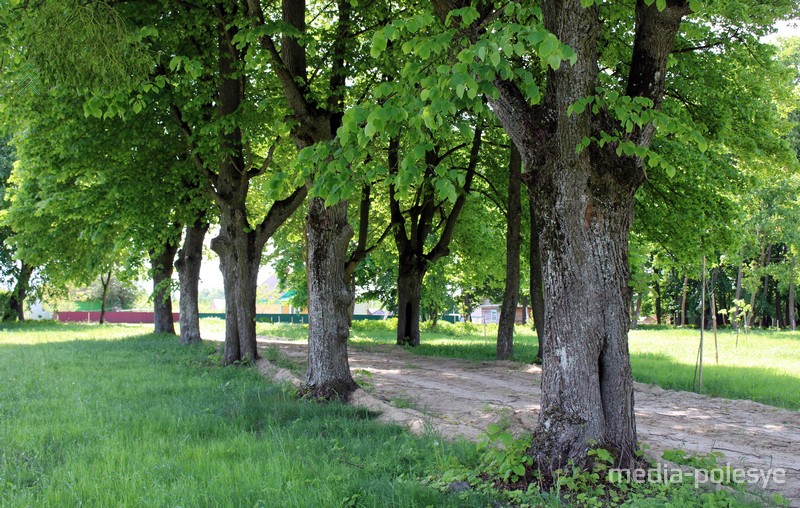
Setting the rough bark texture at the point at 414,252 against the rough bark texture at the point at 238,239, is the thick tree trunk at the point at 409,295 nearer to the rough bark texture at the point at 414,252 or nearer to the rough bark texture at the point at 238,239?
the rough bark texture at the point at 414,252

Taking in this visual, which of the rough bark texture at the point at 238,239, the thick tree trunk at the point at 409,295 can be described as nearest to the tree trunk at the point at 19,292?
the thick tree trunk at the point at 409,295

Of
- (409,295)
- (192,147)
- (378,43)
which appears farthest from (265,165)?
(378,43)

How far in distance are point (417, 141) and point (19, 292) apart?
3812cm

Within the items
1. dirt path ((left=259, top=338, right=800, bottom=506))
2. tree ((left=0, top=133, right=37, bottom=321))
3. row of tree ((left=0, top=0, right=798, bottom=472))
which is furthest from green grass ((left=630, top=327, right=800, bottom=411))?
tree ((left=0, top=133, right=37, bottom=321))

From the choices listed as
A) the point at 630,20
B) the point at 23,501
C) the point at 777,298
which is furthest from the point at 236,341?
the point at 777,298

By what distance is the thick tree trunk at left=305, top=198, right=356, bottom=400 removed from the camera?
30.9 feet

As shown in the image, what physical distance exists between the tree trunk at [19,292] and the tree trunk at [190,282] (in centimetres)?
1617

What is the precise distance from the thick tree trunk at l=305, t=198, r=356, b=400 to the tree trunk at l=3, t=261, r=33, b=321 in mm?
27949

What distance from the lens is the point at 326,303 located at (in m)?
9.54

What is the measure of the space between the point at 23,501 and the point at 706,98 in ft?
40.7

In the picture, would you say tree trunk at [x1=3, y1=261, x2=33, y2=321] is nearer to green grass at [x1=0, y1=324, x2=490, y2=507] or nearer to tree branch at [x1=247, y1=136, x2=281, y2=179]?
tree branch at [x1=247, y1=136, x2=281, y2=179]

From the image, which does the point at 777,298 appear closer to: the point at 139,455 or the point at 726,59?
the point at 726,59

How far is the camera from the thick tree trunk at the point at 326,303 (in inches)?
370

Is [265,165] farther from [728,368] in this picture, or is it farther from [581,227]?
[728,368]
